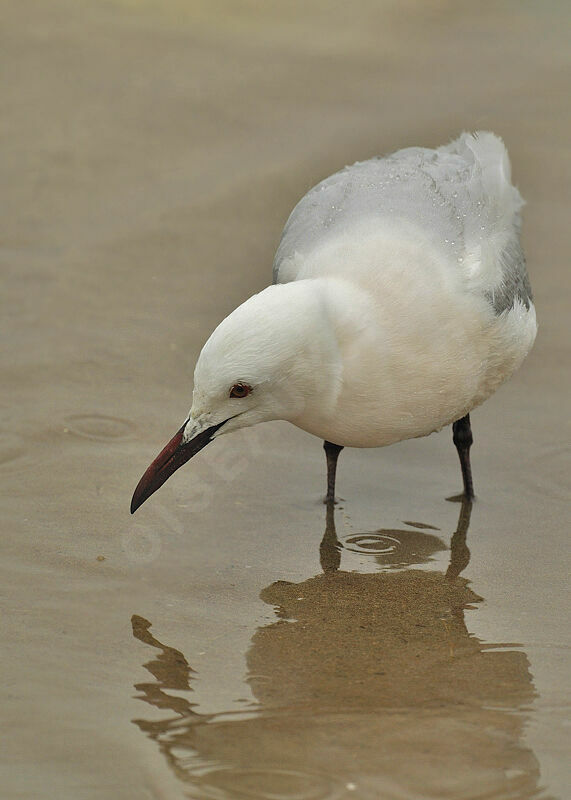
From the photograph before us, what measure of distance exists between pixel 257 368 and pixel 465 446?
1.44 metres

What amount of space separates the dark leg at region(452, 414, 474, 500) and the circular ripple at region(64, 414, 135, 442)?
50.0 inches

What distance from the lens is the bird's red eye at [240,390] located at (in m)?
3.74

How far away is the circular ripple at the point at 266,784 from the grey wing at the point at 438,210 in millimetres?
1773

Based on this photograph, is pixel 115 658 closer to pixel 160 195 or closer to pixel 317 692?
pixel 317 692

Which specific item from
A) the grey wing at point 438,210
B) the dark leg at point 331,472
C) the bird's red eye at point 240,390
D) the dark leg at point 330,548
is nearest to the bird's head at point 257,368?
the bird's red eye at point 240,390

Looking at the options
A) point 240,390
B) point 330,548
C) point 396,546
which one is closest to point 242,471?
point 330,548

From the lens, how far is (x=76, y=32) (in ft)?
25.9

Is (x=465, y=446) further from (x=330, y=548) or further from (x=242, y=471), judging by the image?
(x=242, y=471)

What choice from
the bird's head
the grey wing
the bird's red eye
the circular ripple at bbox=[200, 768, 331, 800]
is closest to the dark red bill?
the bird's head

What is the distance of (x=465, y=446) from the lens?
4887 millimetres

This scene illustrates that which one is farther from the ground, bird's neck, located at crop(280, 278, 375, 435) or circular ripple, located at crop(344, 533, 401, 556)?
bird's neck, located at crop(280, 278, 375, 435)

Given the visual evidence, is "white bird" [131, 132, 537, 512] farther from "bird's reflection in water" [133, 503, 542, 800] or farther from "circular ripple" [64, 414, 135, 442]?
"circular ripple" [64, 414, 135, 442]

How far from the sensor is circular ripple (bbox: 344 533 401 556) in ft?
14.6

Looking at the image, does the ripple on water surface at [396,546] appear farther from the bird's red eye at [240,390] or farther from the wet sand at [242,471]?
the bird's red eye at [240,390]
